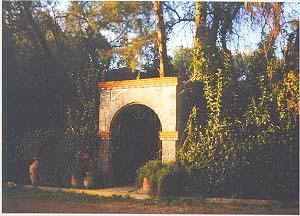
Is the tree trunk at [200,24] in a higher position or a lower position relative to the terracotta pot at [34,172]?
higher

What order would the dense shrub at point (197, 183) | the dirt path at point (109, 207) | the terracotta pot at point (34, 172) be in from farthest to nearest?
the terracotta pot at point (34, 172) → the dense shrub at point (197, 183) → the dirt path at point (109, 207)

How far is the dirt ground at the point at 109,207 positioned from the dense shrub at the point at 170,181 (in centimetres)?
15

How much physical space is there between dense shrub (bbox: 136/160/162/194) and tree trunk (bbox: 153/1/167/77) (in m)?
1.07

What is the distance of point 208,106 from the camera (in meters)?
5.56

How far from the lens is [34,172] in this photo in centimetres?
568

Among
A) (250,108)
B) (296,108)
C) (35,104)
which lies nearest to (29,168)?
(35,104)

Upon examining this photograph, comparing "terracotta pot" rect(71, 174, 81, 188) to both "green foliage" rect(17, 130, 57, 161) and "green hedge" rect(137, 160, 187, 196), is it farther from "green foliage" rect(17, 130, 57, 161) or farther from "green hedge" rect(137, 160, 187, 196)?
"green hedge" rect(137, 160, 187, 196)

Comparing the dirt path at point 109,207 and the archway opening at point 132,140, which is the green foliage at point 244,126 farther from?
the archway opening at point 132,140

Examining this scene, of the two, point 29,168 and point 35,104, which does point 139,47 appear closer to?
point 35,104

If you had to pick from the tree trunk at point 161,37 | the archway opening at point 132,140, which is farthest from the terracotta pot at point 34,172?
the tree trunk at point 161,37

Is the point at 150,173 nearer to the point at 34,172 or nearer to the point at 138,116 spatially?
the point at 138,116

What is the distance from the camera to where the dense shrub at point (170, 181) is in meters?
5.44

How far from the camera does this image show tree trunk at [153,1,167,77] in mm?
5613

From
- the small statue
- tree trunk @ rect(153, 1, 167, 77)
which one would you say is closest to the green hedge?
tree trunk @ rect(153, 1, 167, 77)
